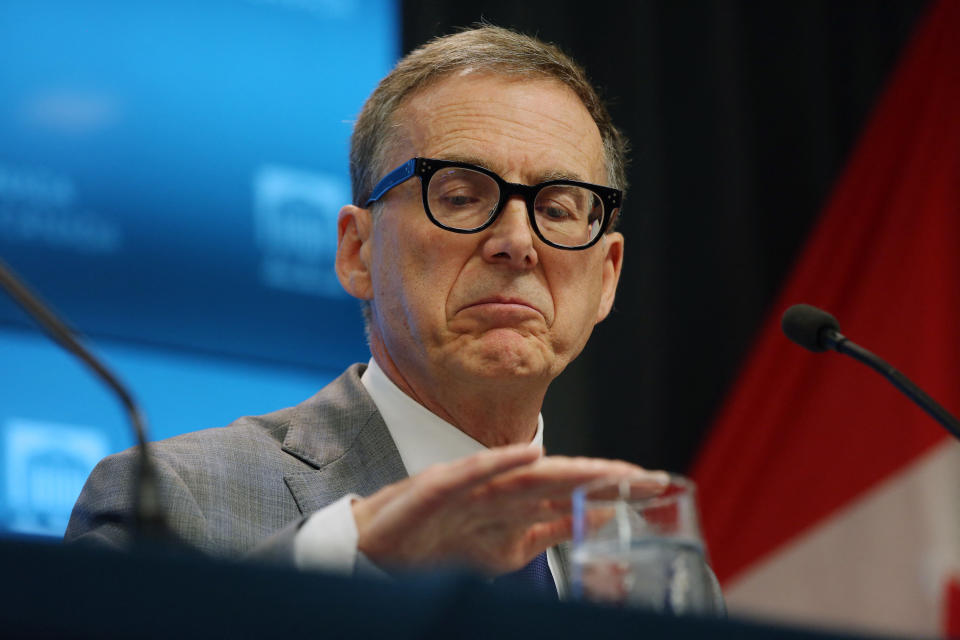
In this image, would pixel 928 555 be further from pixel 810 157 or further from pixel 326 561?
pixel 326 561

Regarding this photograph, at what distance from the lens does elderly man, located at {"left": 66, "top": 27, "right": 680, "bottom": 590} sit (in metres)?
1.64

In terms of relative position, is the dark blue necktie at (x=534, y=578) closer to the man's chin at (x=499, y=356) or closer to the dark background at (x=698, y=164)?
the man's chin at (x=499, y=356)

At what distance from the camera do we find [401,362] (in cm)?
191

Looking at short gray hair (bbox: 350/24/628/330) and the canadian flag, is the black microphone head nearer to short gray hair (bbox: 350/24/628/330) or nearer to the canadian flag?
short gray hair (bbox: 350/24/628/330)

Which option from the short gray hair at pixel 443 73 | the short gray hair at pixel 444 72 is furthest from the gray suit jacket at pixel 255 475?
the short gray hair at pixel 444 72

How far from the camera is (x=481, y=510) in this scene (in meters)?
1.00

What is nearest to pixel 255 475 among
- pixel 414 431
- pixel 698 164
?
pixel 414 431

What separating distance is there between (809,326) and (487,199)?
54 centimetres

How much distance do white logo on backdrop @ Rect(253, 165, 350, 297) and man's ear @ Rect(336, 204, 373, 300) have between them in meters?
0.76

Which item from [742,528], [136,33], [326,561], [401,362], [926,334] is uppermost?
[136,33]

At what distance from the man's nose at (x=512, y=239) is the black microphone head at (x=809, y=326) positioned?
0.41 m

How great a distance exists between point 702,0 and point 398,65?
220 cm

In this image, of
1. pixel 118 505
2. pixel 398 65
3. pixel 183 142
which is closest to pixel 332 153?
pixel 183 142

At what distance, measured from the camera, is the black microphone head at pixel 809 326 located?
1682 mm
